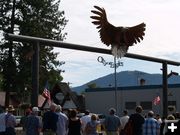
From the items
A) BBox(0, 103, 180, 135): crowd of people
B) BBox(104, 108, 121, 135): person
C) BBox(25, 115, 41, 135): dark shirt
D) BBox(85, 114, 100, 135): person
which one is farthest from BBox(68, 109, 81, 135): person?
BBox(104, 108, 121, 135): person

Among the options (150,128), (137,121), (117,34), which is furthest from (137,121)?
(117,34)

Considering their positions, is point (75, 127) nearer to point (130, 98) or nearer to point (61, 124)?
point (61, 124)

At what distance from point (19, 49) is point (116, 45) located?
3033cm

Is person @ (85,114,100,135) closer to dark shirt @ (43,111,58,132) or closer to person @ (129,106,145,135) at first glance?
person @ (129,106,145,135)

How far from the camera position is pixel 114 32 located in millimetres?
25641

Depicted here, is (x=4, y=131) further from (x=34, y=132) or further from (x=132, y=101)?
(x=132, y=101)

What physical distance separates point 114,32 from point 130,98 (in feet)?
131

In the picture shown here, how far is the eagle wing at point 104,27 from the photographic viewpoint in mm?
25250

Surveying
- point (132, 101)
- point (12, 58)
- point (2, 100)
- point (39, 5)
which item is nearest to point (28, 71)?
point (12, 58)

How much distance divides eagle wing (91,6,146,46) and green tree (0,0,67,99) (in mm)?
27290

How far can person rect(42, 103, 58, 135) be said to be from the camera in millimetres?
17516

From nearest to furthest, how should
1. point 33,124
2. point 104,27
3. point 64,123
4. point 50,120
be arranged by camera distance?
point 50,120, point 64,123, point 33,124, point 104,27

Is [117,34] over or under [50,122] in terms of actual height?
over

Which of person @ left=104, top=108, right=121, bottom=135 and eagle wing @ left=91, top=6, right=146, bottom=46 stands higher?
eagle wing @ left=91, top=6, right=146, bottom=46
